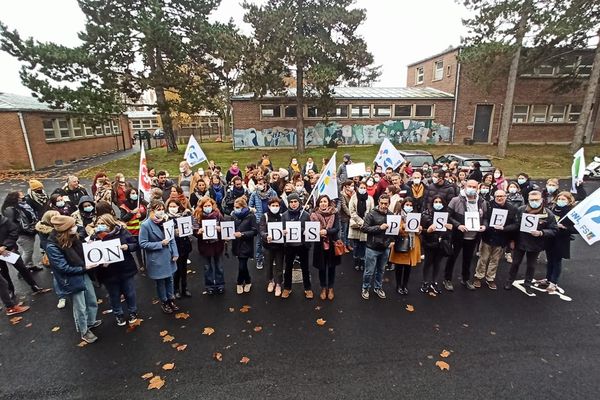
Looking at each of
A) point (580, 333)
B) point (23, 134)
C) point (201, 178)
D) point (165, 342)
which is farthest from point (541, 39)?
point (23, 134)

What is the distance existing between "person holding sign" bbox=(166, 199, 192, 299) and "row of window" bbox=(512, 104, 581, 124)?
31580 millimetres

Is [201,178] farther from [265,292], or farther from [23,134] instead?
[23,134]

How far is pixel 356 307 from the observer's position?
5605 millimetres

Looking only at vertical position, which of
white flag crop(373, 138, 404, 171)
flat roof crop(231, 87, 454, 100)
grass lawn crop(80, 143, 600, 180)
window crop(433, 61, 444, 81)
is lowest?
grass lawn crop(80, 143, 600, 180)

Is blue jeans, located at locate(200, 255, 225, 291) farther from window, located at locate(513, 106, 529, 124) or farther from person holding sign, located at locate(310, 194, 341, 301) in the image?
window, located at locate(513, 106, 529, 124)

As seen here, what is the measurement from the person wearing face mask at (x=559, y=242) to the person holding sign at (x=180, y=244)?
6747mm

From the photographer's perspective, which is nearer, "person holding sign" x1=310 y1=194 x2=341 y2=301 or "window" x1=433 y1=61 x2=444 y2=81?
"person holding sign" x1=310 y1=194 x2=341 y2=301

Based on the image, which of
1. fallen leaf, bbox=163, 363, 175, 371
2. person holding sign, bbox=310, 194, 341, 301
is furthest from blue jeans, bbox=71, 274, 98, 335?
person holding sign, bbox=310, 194, 341, 301

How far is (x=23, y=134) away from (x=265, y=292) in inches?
915

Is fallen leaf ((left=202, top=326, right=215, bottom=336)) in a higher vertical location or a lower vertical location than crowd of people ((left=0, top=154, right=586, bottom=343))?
lower

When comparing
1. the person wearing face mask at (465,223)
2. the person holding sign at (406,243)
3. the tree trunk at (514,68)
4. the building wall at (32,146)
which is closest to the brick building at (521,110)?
the tree trunk at (514,68)

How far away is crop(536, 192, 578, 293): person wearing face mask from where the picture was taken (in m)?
5.72

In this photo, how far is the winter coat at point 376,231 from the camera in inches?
216

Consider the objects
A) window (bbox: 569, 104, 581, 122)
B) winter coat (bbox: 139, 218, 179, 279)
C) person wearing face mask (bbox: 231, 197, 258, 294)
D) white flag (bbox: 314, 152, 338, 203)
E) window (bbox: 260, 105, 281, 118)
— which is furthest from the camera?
window (bbox: 569, 104, 581, 122)
